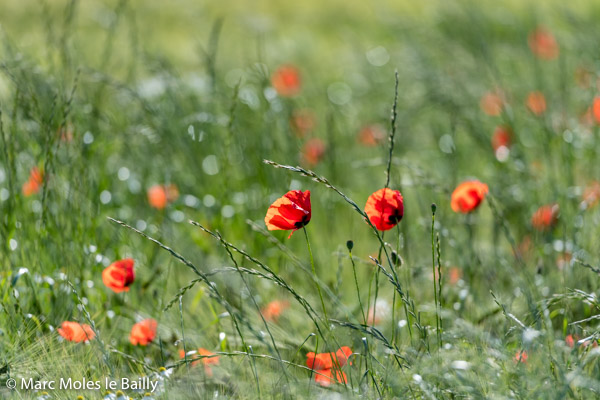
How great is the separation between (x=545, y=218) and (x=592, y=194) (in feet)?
0.50

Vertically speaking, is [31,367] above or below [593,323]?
below

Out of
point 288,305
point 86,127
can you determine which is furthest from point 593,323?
point 86,127

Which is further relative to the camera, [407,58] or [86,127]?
[407,58]

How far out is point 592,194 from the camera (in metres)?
1.95

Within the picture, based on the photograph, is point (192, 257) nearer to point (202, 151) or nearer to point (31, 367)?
point (31, 367)

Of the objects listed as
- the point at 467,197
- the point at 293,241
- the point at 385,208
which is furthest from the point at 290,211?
the point at 293,241

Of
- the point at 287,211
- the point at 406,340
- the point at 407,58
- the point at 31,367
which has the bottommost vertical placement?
the point at 31,367

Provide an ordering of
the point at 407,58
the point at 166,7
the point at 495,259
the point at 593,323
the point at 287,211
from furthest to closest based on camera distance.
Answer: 1. the point at 166,7
2. the point at 407,58
3. the point at 495,259
4. the point at 593,323
5. the point at 287,211

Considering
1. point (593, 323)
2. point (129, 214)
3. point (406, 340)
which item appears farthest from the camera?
point (129, 214)

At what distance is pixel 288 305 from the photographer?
1765mm

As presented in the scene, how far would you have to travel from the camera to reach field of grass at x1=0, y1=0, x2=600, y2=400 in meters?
1.23

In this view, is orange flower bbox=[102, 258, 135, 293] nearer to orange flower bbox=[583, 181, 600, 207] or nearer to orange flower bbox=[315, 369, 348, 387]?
orange flower bbox=[315, 369, 348, 387]

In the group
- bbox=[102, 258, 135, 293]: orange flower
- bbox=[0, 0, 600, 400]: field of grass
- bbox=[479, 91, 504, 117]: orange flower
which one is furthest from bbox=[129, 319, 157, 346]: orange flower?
bbox=[479, 91, 504, 117]: orange flower

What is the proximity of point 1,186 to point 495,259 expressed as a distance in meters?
1.69
